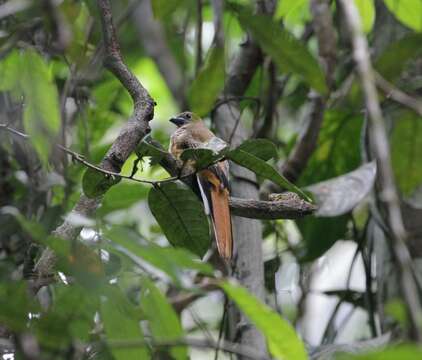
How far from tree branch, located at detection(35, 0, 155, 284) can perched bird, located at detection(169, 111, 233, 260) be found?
166 millimetres

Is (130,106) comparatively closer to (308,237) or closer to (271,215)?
(308,237)

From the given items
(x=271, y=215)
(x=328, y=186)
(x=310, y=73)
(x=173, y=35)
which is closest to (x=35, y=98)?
(x=271, y=215)

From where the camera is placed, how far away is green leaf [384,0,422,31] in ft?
7.89

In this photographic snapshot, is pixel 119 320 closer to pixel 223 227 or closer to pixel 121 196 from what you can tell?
pixel 223 227

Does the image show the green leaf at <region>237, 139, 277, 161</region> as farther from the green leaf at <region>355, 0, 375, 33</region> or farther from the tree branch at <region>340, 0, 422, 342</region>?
the green leaf at <region>355, 0, 375, 33</region>

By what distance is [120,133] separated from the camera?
2.12m

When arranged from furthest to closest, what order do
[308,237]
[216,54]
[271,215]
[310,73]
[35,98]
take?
[308,237]
[216,54]
[310,73]
[271,215]
[35,98]

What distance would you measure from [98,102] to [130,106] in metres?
0.66

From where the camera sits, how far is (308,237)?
3.87 m

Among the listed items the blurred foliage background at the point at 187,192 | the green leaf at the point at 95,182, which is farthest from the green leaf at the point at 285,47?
the green leaf at the point at 95,182

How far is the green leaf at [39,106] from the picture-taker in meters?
1.58

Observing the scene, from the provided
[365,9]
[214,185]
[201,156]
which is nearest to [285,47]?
[365,9]

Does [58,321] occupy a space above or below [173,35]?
below

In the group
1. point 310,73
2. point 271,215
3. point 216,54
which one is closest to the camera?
point 271,215
